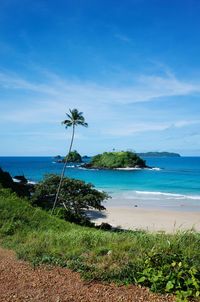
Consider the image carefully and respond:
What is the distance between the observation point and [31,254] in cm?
766

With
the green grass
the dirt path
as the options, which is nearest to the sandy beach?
the green grass

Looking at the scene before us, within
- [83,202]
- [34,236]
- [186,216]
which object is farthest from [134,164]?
[34,236]

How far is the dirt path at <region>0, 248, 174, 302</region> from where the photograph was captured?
5.57 m

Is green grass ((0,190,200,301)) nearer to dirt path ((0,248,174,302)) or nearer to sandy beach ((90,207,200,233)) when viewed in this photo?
dirt path ((0,248,174,302))

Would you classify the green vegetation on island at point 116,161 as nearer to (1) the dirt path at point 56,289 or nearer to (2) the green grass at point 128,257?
(2) the green grass at point 128,257

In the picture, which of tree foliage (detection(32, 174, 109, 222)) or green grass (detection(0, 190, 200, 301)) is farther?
tree foliage (detection(32, 174, 109, 222))

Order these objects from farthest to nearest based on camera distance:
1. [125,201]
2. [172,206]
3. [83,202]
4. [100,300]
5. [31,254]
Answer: [125,201] < [172,206] < [83,202] < [31,254] < [100,300]

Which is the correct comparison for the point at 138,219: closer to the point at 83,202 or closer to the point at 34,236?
the point at 83,202

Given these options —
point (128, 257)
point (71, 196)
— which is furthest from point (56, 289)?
point (71, 196)

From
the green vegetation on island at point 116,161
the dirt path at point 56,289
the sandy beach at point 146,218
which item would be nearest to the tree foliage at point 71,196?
the sandy beach at point 146,218

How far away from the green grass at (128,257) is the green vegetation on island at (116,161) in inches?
4141

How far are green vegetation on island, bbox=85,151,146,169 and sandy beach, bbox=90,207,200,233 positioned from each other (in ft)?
247

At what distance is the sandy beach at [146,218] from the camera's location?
29672mm

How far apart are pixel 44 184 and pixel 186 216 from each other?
14253 millimetres
